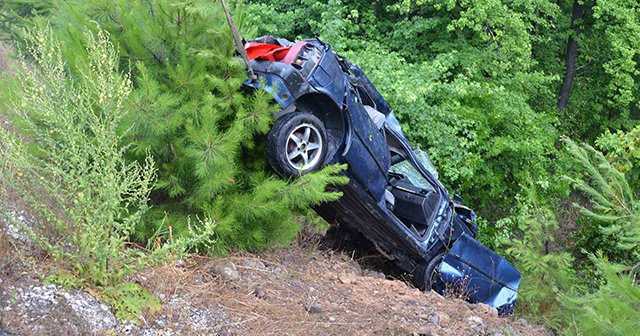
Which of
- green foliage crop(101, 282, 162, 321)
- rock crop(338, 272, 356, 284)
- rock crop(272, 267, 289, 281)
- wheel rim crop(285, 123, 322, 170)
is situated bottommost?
rock crop(338, 272, 356, 284)

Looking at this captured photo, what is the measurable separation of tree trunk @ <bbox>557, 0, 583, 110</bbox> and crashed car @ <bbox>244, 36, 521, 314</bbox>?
1231cm

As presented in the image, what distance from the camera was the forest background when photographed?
4.43 meters

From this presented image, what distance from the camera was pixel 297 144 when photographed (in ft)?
19.5

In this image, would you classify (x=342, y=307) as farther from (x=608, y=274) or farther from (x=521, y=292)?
(x=521, y=292)

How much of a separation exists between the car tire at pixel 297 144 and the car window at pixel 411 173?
1.90 meters

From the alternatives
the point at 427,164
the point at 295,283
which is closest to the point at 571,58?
the point at 427,164

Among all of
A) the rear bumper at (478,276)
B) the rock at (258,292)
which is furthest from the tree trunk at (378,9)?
the rock at (258,292)

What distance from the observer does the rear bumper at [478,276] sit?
24.8 feet

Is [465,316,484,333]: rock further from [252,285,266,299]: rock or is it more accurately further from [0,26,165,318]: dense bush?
[0,26,165,318]: dense bush

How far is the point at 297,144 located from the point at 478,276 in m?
2.99

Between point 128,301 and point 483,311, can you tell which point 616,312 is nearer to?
point 483,311

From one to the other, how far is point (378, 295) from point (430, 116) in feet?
21.4

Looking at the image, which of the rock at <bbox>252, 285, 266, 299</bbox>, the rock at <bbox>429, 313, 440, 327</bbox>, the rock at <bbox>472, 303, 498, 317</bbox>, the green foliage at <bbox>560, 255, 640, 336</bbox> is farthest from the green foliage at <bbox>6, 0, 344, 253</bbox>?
the green foliage at <bbox>560, 255, 640, 336</bbox>

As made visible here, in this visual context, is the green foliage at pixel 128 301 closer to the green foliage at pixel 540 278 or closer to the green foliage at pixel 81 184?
the green foliage at pixel 81 184
